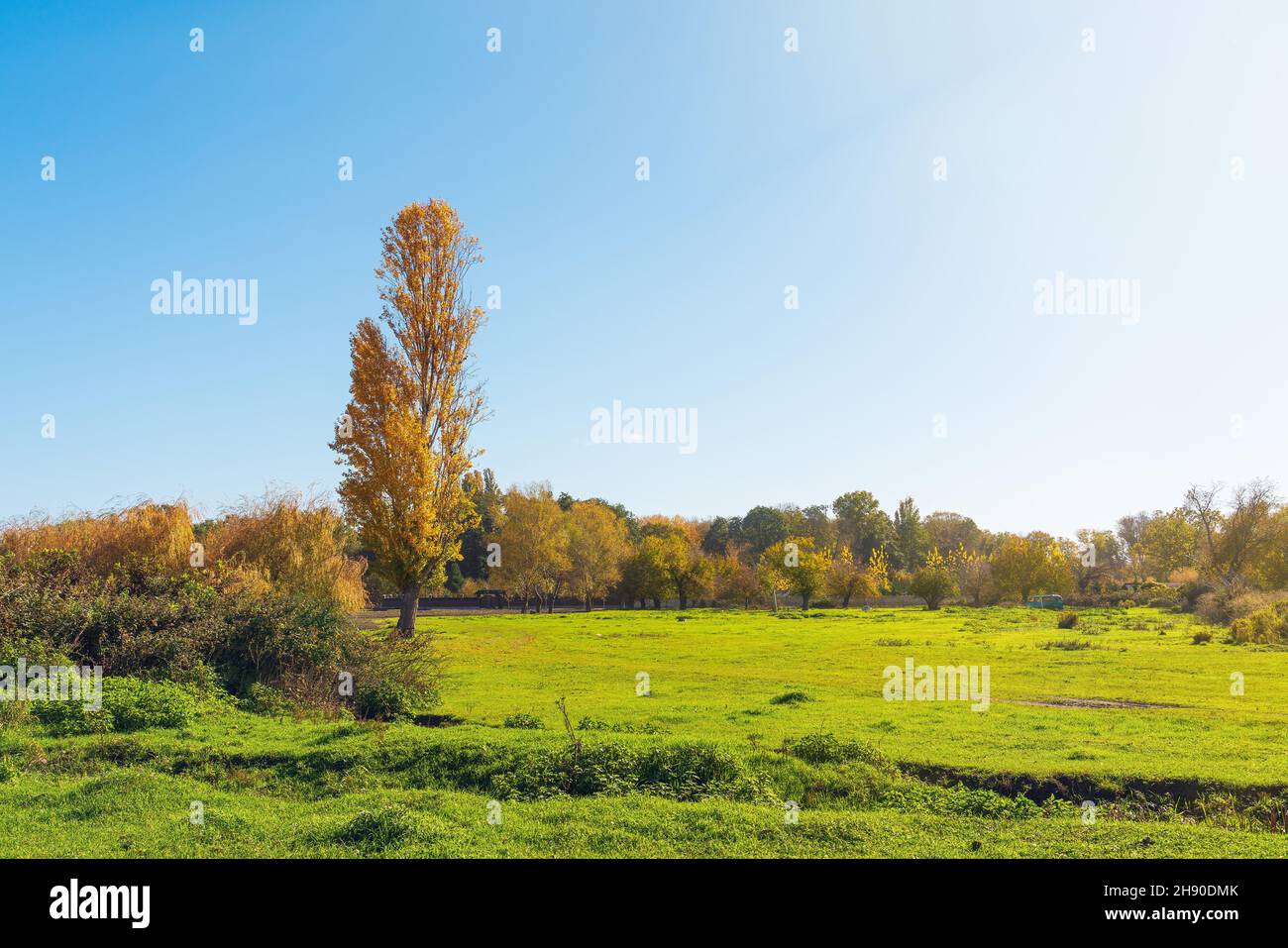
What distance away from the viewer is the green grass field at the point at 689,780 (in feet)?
28.9

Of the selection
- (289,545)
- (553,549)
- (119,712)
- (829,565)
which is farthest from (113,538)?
(829,565)

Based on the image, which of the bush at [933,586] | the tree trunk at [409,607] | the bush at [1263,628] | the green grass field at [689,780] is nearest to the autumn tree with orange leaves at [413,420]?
the tree trunk at [409,607]

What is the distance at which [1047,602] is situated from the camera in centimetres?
6406

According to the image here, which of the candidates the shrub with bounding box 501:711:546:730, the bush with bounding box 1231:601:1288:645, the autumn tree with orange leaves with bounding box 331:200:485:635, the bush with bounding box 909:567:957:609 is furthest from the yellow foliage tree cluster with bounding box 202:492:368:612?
the bush with bounding box 909:567:957:609

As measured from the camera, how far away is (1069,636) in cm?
3709

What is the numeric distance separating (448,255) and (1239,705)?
100 ft

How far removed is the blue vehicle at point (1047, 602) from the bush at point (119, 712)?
60.7 m

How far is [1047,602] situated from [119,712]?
6426cm

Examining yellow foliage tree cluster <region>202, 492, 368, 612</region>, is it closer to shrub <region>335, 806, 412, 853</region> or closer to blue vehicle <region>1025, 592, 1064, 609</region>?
shrub <region>335, 806, 412, 853</region>

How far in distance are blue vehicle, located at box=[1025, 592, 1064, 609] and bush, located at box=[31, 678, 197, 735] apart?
199 feet

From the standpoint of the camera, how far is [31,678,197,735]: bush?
14.3m
